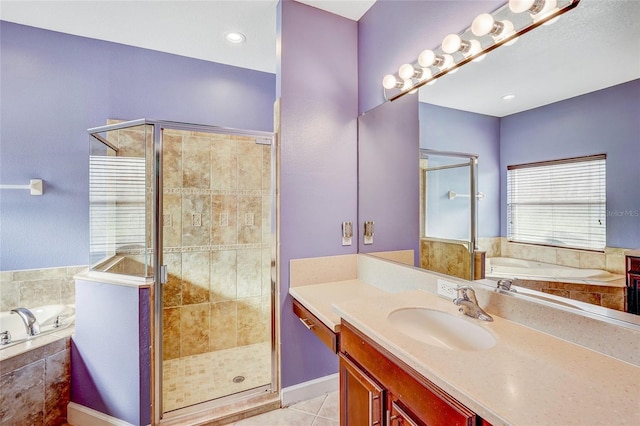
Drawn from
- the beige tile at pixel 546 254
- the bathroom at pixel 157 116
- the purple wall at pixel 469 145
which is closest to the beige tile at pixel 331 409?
the bathroom at pixel 157 116

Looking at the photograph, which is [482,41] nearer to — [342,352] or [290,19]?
[290,19]

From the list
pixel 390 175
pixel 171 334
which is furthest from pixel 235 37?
pixel 171 334

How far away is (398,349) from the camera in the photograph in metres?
0.90

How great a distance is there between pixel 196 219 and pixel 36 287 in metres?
1.24

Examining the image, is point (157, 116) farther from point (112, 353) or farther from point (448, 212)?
point (448, 212)

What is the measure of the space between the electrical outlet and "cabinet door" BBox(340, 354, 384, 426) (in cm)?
58

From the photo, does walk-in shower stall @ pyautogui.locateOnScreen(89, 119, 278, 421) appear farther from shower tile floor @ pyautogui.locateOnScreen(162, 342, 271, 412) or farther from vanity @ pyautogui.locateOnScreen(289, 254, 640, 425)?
vanity @ pyautogui.locateOnScreen(289, 254, 640, 425)

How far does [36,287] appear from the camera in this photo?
216cm

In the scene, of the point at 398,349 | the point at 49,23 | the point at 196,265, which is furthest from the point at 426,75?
the point at 49,23

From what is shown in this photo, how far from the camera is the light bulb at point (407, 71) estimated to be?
64.2 inches

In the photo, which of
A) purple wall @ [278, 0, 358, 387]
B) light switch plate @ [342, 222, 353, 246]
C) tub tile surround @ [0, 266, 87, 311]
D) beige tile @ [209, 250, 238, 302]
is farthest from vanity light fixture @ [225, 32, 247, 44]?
tub tile surround @ [0, 266, 87, 311]

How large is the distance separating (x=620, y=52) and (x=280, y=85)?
5.31 ft

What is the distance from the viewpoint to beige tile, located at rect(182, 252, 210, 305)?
2.57 metres

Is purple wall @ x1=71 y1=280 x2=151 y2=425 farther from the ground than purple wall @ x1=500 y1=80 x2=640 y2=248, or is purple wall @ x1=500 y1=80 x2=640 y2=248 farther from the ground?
purple wall @ x1=500 y1=80 x2=640 y2=248
